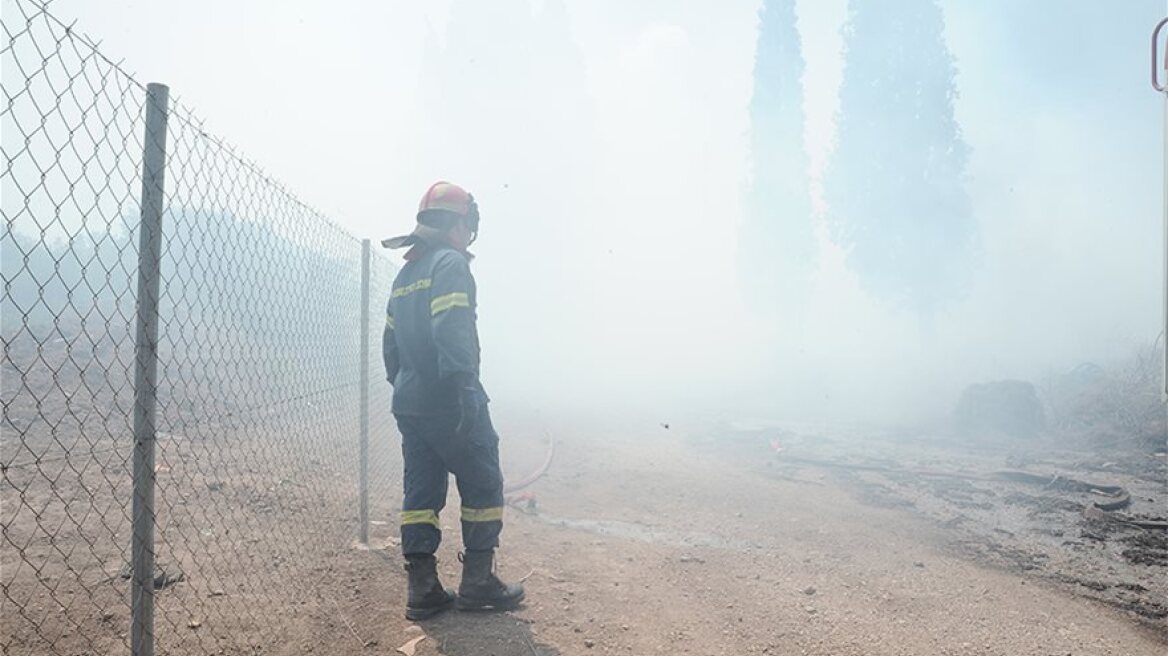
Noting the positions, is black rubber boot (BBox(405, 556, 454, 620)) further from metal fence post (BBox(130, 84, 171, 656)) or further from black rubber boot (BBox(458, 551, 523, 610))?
metal fence post (BBox(130, 84, 171, 656))

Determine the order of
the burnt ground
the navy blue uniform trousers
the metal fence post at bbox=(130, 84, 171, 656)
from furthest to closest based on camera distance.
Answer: the navy blue uniform trousers → the burnt ground → the metal fence post at bbox=(130, 84, 171, 656)

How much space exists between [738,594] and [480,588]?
1.69 metres

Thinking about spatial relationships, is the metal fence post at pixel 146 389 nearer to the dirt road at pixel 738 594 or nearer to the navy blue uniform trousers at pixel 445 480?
the dirt road at pixel 738 594

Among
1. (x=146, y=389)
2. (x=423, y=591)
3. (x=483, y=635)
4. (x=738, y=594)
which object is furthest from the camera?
(x=738, y=594)

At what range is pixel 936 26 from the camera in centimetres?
2136

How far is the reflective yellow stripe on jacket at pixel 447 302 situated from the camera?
3295mm

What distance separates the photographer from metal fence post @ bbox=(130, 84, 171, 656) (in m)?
2.11

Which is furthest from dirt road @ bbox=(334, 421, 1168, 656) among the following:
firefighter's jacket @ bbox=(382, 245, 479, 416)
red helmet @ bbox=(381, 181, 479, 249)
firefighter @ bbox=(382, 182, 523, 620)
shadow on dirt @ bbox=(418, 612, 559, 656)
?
red helmet @ bbox=(381, 181, 479, 249)

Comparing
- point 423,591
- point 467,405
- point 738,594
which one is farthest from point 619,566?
point 467,405

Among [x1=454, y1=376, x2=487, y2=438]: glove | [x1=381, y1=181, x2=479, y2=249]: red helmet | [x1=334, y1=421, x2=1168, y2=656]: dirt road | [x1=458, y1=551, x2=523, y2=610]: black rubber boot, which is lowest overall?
[x1=334, y1=421, x2=1168, y2=656]: dirt road

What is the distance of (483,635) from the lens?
10.5ft

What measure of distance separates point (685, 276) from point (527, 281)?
9.15 m

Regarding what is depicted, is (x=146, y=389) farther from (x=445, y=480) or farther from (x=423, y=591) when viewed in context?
(x=423, y=591)

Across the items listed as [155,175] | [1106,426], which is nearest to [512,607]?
[155,175]
